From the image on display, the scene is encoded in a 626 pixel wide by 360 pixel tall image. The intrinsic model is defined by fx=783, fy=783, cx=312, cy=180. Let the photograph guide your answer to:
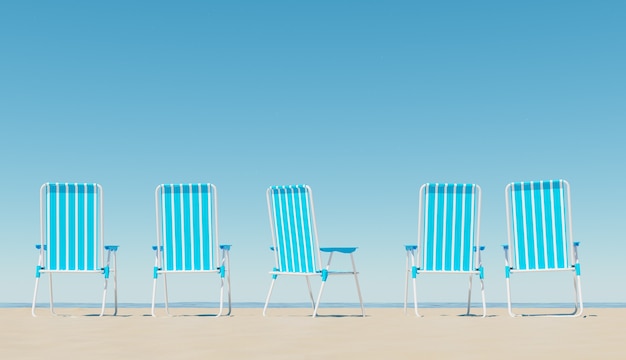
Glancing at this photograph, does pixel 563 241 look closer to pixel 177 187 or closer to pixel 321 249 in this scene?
pixel 321 249

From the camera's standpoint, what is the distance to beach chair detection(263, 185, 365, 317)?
6.64m

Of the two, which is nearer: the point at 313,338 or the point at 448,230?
the point at 313,338

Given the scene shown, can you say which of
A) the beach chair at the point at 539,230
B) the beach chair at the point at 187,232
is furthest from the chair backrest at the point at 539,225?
the beach chair at the point at 187,232

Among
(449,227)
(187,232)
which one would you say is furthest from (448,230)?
(187,232)

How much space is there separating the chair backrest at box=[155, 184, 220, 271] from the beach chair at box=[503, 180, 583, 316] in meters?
2.58

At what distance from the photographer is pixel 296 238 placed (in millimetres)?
6789

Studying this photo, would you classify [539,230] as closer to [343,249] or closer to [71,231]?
[343,249]

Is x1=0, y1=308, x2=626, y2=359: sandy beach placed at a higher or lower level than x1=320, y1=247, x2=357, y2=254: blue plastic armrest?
lower

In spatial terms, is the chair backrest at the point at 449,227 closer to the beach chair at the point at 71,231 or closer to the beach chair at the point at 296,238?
the beach chair at the point at 296,238

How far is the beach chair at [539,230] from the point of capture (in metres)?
6.63

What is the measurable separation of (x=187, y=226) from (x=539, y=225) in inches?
120

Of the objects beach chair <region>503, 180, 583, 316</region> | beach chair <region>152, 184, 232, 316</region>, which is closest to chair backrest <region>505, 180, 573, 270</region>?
beach chair <region>503, 180, 583, 316</region>

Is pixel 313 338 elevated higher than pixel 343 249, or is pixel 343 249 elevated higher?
pixel 343 249

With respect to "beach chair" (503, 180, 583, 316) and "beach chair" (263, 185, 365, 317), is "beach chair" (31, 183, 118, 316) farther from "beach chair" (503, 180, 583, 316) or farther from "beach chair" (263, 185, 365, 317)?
"beach chair" (503, 180, 583, 316)
